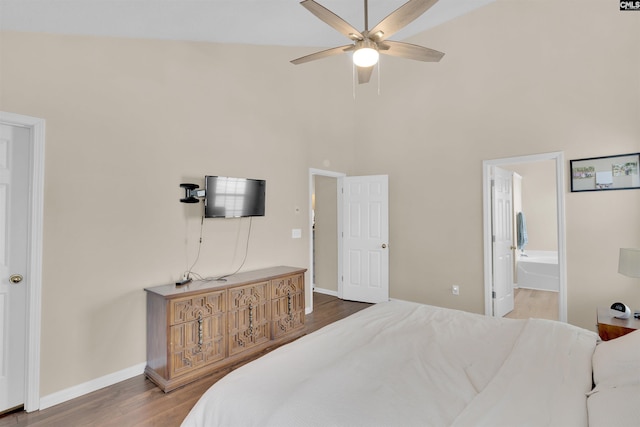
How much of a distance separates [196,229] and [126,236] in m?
0.63

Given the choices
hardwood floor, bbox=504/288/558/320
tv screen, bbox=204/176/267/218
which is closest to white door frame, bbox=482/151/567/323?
hardwood floor, bbox=504/288/558/320

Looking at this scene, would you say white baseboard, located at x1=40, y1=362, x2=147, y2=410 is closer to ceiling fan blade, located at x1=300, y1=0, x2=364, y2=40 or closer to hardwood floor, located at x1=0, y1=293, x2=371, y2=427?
hardwood floor, located at x1=0, y1=293, x2=371, y2=427

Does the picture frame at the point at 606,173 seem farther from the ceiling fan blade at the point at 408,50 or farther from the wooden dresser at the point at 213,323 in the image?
the wooden dresser at the point at 213,323

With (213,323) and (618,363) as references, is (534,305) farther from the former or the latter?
(213,323)

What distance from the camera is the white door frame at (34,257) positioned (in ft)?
7.26

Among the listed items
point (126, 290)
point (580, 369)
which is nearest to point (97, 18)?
point (126, 290)

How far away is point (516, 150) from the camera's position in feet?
12.4

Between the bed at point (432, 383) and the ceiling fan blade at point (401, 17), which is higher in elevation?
the ceiling fan blade at point (401, 17)

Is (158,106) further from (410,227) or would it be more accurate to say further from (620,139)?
(620,139)

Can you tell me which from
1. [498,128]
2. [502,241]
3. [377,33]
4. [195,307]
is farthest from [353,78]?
[195,307]

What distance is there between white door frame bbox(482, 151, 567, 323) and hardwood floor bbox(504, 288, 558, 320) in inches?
27.2

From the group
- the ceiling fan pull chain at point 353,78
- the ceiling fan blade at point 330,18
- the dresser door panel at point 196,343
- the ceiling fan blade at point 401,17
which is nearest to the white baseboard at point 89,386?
the dresser door panel at point 196,343

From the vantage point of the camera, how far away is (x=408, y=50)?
2.43 m

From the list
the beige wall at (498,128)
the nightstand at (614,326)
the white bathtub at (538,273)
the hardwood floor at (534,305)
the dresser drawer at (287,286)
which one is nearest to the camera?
the nightstand at (614,326)
